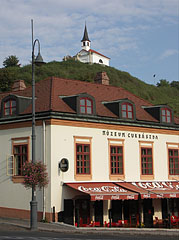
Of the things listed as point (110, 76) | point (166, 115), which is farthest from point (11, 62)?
point (166, 115)

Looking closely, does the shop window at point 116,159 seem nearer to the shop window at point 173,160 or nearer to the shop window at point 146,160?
the shop window at point 146,160

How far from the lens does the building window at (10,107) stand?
27859mm

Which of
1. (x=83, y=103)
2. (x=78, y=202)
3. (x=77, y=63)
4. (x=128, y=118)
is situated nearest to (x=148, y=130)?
(x=128, y=118)

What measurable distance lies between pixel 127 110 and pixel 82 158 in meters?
5.60

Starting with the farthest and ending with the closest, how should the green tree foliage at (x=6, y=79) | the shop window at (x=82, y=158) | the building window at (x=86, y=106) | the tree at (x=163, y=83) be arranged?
the tree at (x=163, y=83), the green tree foliage at (x=6, y=79), the building window at (x=86, y=106), the shop window at (x=82, y=158)

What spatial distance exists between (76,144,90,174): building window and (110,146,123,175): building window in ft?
7.05

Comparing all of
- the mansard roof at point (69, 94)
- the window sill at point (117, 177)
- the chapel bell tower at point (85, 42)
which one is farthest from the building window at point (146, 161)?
the chapel bell tower at point (85, 42)

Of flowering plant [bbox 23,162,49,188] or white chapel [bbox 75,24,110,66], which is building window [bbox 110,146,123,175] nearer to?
flowering plant [bbox 23,162,49,188]

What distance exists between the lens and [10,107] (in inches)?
1106

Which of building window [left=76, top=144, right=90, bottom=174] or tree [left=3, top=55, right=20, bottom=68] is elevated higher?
tree [left=3, top=55, right=20, bottom=68]

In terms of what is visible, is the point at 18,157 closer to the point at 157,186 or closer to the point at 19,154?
the point at 19,154

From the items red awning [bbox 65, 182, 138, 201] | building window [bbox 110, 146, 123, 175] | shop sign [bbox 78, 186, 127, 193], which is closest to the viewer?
red awning [bbox 65, 182, 138, 201]

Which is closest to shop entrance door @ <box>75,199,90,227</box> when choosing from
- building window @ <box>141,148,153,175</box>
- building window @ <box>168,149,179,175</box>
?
building window @ <box>141,148,153,175</box>

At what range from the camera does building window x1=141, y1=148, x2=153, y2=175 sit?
30377 millimetres
